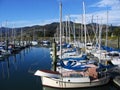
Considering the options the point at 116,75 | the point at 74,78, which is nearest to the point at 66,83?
the point at 74,78

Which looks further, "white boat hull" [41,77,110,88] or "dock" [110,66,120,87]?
"dock" [110,66,120,87]

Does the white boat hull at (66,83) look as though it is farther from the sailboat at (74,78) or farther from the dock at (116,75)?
the dock at (116,75)

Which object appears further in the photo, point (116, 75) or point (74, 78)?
point (116, 75)

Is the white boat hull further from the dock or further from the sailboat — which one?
the dock

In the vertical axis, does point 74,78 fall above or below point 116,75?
above

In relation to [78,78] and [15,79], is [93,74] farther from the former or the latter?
[15,79]

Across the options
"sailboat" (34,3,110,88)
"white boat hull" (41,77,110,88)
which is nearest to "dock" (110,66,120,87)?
"sailboat" (34,3,110,88)

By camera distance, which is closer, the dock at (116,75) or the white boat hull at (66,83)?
the white boat hull at (66,83)

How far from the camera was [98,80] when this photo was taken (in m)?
23.8

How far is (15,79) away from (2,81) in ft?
4.96

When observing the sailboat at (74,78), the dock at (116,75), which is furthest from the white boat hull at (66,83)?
the dock at (116,75)

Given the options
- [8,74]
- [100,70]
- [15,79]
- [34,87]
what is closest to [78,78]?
[100,70]

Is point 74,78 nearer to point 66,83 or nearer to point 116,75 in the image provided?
point 66,83

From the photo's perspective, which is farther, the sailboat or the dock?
the dock
